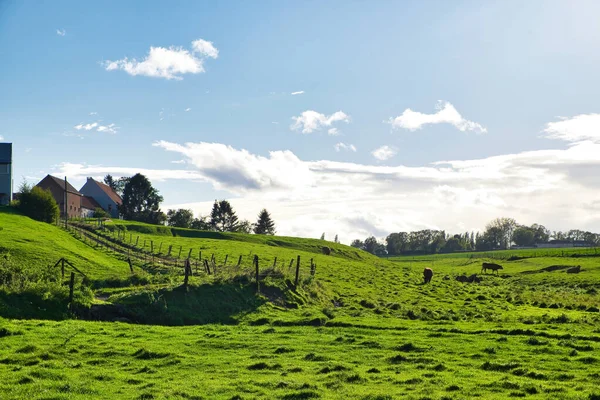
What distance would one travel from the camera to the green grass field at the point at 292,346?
15586 mm

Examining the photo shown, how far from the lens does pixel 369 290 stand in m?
49.5

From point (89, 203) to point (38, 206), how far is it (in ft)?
189

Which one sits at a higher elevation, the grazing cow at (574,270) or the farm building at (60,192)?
the farm building at (60,192)

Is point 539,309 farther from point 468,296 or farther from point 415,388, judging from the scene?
point 415,388

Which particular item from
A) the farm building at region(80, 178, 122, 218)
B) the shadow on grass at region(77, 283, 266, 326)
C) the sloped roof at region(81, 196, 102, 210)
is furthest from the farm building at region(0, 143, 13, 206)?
the shadow on grass at region(77, 283, 266, 326)

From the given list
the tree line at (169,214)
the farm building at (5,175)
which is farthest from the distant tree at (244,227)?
the farm building at (5,175)

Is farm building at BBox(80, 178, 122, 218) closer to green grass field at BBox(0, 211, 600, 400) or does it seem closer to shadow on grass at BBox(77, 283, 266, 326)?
green grass field at BBox(0, 211, 600, 400)

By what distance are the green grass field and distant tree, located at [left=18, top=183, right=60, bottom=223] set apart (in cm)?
4734

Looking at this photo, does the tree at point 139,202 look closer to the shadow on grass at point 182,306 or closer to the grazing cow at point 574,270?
the grazing cow at point 574,270

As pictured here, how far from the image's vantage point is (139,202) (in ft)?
493

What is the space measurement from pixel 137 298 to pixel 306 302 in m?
12.6

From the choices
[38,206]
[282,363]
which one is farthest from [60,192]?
[282,363]

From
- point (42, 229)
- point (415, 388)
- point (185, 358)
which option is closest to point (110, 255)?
point (42, 229)

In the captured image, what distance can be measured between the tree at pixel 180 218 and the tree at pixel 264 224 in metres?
21.9
